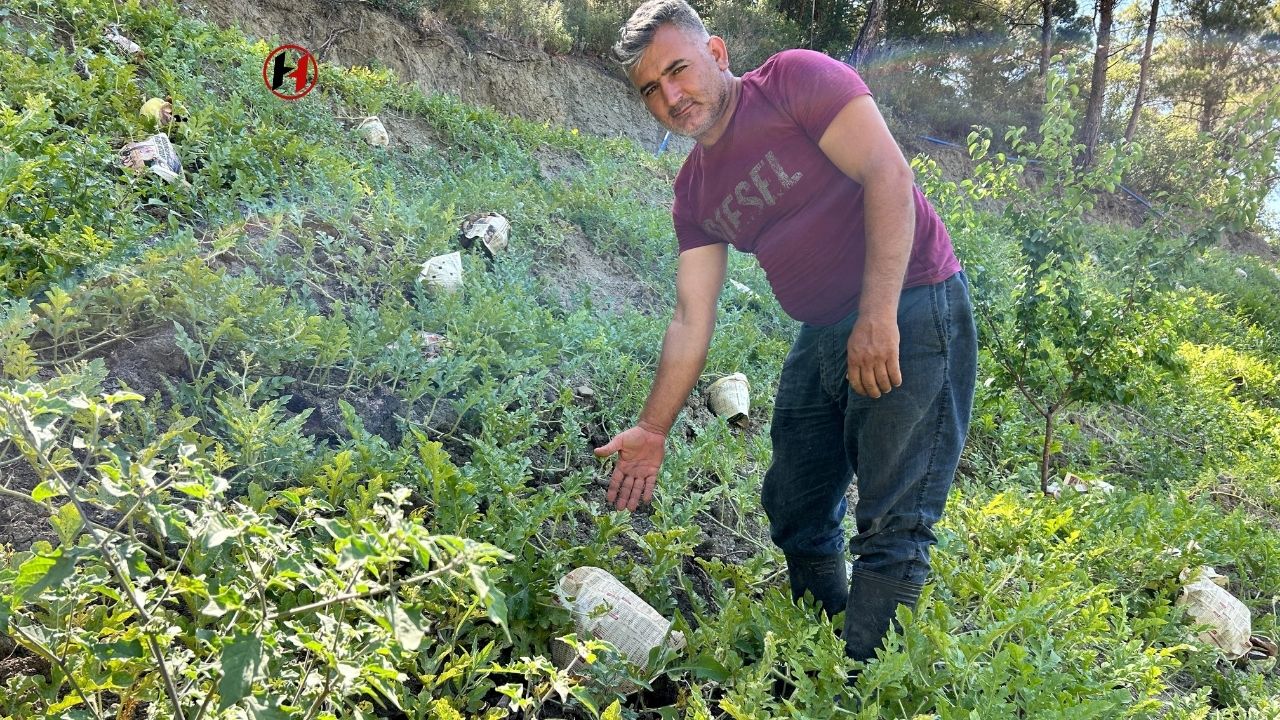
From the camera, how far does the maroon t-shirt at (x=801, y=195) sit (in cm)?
217

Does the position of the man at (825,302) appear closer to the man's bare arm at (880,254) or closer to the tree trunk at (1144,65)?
the man's bare arm at (880,254)

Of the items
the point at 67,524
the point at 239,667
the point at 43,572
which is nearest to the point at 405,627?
the point at 239,667

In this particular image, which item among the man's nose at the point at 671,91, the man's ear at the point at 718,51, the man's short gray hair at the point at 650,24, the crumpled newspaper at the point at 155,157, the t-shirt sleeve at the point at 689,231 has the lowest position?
the t-shirt sleeve at the point at 689,231

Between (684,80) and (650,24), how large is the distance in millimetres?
194

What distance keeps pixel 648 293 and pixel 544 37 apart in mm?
7699

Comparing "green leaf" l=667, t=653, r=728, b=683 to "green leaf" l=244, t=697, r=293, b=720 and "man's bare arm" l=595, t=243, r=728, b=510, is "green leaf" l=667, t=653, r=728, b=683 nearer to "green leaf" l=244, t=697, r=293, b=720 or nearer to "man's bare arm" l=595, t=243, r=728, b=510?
"man's bare arm" l=595, t=243, r=728, b=510

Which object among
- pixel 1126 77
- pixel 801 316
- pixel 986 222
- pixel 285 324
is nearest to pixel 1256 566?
pixel 801 316

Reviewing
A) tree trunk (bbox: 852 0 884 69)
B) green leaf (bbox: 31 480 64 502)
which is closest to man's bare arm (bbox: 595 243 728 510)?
green leaf (bbox: 31 480 64 502)

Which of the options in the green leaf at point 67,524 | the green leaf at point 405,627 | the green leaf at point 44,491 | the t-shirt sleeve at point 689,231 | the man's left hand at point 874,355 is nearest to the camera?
the green leaf at point 405,627

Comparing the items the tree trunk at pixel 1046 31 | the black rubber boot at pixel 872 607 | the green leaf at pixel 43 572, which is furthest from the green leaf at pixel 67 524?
the tree trunk at pixel 1046 31

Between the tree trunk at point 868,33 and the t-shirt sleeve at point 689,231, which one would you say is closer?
the t-shirt sleeve at point 689,231

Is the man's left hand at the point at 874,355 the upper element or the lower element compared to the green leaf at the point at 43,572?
lower

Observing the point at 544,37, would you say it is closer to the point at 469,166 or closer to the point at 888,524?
the point at 469,166

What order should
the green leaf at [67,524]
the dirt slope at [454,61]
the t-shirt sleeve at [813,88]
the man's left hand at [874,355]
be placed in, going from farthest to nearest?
the dirt slope at [454,61]
the t-shirt sleeve at [813,88]
the man's left hand at [874,355]
the green leaf at [67,524]
